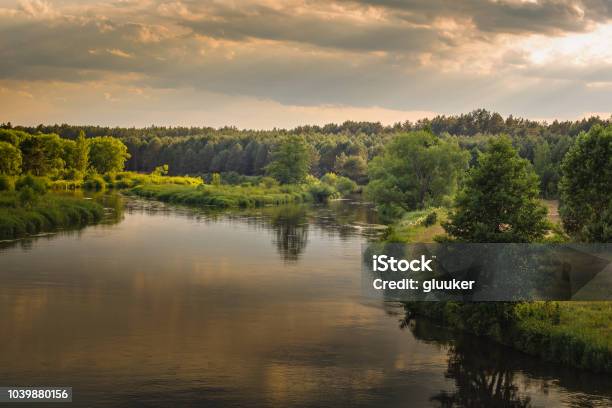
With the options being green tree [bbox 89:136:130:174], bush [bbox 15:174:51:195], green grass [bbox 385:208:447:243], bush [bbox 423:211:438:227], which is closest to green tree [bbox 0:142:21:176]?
bush [bbox 15:174:51:195]

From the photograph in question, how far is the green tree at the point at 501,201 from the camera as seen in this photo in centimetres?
3009

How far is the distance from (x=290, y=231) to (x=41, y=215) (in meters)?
25.0

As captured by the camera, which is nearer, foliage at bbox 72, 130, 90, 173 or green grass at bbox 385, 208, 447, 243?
green grass at bbox 385, 208, 447, 243

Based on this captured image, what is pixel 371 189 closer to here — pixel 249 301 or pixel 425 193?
pixel 425 193

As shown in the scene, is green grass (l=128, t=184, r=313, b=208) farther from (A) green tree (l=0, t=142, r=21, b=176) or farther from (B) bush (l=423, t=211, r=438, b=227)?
(B) bush (l=423, t=211, r=438, b=227)

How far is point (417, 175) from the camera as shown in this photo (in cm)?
8706

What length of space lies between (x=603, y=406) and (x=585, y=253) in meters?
18.4

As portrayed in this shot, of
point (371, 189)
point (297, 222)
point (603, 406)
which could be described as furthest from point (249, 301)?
point (371, 189)

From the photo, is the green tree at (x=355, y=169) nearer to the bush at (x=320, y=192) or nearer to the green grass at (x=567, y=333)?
the bush at (x=320, y=192)

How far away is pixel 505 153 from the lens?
101 ft

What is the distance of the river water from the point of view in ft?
86.2

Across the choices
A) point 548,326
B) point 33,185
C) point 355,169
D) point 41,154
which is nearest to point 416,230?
point 548,326

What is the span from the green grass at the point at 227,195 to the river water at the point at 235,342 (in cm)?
5245

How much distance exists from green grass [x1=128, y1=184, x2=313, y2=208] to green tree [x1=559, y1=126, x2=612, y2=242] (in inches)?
2549
